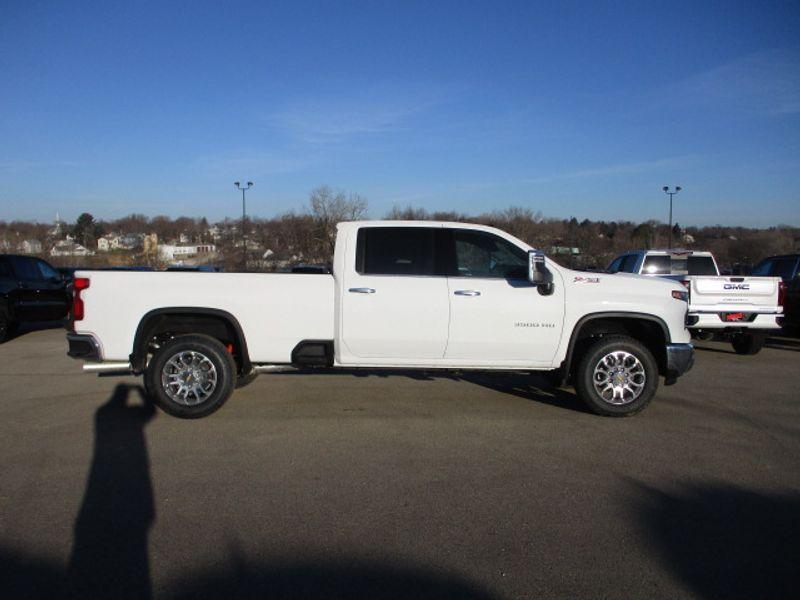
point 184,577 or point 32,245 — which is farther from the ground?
point 32,245

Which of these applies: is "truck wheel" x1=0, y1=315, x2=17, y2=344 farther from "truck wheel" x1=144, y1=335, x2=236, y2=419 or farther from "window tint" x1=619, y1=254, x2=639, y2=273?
"window tint" x1=619, y1=254, x2=639, y2=273

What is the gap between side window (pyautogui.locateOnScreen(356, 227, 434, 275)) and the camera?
21.5ft

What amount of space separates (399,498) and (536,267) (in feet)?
9.38

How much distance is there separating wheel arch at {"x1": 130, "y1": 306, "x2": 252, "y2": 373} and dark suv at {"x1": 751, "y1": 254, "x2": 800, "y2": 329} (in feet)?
37.0

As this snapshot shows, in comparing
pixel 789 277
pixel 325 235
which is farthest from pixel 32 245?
pixel 789 277

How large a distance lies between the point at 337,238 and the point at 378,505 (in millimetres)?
3180

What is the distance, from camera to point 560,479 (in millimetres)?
4816

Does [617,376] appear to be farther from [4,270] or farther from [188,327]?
[4,270]

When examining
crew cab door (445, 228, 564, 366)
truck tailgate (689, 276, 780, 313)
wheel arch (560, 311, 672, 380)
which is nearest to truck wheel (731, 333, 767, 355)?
truck tailgate (689, 276, 780, 313)

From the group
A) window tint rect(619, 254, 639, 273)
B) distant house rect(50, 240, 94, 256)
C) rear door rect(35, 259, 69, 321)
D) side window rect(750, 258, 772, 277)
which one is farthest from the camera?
distant house rect(50, 240, 94, 256)

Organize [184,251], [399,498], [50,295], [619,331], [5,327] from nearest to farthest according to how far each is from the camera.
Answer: [399,498] < [619,331] < [5,327] < [50,295] < [184,251]

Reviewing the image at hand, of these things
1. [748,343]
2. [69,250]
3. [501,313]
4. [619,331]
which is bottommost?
[748,343]

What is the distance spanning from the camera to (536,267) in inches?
245

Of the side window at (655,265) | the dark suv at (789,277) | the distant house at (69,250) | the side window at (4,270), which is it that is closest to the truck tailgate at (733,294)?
the dark suv at (789,277)
